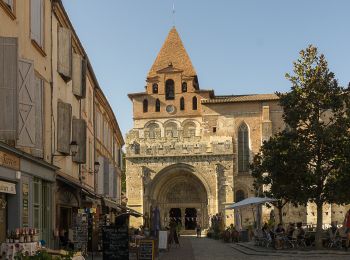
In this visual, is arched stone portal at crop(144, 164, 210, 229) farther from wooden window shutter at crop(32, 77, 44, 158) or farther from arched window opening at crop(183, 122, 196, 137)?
wooden window shutter at crop(32, 77, 44, 158)

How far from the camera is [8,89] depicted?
12.2m

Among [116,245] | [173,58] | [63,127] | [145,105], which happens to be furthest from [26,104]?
[173,58]

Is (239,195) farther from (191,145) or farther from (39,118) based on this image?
(39,118)

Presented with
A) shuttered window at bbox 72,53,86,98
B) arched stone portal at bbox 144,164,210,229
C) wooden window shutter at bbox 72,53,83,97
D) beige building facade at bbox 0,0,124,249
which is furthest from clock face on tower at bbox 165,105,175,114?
wooden window shutter at bbox 72,53,83,97

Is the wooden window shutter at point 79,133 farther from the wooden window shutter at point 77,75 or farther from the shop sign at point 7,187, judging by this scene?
the shop sign at point 7,187

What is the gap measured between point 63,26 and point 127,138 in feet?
125

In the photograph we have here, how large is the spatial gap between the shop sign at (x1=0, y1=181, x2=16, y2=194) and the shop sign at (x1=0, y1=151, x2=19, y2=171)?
368 mm

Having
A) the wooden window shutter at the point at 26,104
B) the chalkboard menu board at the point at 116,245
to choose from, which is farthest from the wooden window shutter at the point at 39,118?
Result: the chalkboard menu board at the point at 116,245

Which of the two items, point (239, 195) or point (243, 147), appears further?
point (243, 147)

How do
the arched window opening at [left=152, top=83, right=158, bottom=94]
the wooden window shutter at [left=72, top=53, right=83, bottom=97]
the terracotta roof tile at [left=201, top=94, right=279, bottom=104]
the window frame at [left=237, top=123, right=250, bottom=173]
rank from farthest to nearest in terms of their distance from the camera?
the arched window opening at [left=152, top=83, right=158, bottom=94] → the terracotta roof tile at [left=201, top=94, right=279, bottom=104] → the window frame at [left=237, top=123, right=250, bottom=173] → the wooden window shutter at [left=72, top=53, right=83, bottom=97]

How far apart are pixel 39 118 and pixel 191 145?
1647 inches

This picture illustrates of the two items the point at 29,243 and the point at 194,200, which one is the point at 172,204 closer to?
the point at 194,200

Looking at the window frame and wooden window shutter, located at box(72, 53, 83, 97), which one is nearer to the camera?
wooden window shutter, located at box(72, 53, 83, 97)

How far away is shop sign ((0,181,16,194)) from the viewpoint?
43.1 ft
